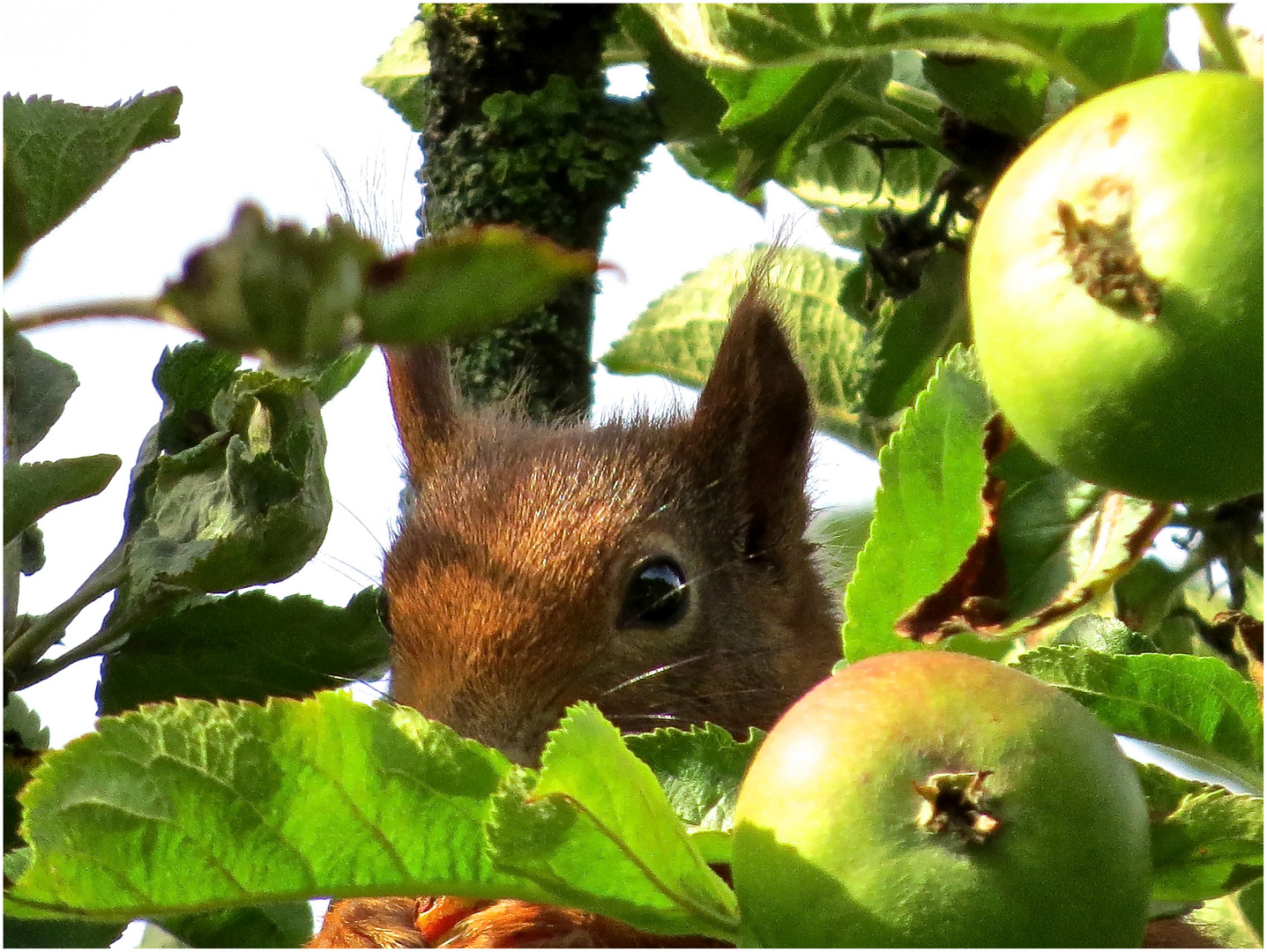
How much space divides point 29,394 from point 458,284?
104cm

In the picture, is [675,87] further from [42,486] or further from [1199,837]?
[1199,837]

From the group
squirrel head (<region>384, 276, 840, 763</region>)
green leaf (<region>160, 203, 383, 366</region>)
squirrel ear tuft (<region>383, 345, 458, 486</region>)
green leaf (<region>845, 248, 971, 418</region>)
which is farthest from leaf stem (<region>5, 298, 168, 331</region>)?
squirrel ear tuft (<region>383, 345, 458, 486</region>)

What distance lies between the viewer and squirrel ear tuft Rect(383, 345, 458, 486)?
9.37 feet

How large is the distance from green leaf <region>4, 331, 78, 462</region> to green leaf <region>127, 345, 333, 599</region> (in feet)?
0.39

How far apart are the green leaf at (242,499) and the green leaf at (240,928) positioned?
1.26 feet

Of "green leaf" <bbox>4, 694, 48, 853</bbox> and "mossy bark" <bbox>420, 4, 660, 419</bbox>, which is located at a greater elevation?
"mossy bark" <bbox>420, 4, 660, 419</bbox>

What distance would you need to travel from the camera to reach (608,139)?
2439 mm

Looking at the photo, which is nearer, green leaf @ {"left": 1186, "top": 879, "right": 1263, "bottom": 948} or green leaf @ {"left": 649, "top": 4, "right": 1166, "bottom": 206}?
green leaf @ {"left": 649, "top": 4, "right": 1166, "bottom": 206}

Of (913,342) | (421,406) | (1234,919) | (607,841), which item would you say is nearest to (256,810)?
(607,841)

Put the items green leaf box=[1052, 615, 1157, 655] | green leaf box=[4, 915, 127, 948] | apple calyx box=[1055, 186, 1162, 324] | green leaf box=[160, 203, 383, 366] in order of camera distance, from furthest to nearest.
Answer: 1. green leaf box=[4, 915, 127, 948]
2. green leaf box=[1052, 615, 1157, 655]
3. apple calyx box=[1055, 186, 1162, 324]
4. green leaf box=[160, 203, 383, 366]

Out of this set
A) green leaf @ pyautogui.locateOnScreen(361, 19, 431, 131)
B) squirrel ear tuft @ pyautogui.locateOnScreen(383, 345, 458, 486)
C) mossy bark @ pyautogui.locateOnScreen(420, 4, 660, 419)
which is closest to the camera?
mossy bark @ pyautogui.locateOnScreen(420, 4, 660, 419)

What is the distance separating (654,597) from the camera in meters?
2.47

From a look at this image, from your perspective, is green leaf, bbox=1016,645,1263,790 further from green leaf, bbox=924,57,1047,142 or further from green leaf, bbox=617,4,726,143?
green leaf, bbox=617,4,726,143

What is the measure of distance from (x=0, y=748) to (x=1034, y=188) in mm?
1052
